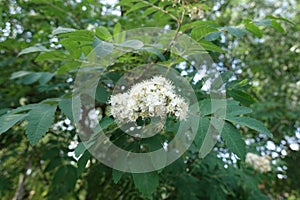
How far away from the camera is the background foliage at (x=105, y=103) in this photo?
101 centimetres

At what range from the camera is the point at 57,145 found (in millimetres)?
1681

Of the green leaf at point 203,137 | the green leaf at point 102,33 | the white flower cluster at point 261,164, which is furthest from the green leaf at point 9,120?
the white flower cluster at point 261,164

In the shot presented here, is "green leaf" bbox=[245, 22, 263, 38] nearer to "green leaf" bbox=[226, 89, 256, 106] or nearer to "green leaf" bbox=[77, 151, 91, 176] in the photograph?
"green leaf" bbox=[226, 89, 256, 106]

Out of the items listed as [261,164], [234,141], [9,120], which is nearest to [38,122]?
[9,120]

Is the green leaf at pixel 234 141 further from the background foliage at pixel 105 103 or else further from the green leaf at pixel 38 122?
the green leaf at pixel 38 122

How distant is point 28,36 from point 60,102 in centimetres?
99

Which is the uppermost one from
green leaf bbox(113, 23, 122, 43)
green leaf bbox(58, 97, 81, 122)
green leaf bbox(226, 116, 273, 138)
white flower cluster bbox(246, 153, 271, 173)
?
green leaf bbox(113, 23, 122, 43)

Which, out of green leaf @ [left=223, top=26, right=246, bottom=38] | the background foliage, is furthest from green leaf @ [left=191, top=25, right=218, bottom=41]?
green leaf @ [left=223, top=26, right=246, bottom=38]

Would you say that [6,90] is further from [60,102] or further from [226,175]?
[226,175]

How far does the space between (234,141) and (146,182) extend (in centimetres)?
28

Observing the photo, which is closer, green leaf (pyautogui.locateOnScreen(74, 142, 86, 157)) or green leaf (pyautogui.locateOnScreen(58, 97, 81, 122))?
green leaf (pyautogui.locateOnScreen(74, 142, 86, 157))

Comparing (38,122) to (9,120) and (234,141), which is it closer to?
(9,120)

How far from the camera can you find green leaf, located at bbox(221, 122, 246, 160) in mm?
827

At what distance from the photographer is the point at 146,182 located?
933 millimetres
